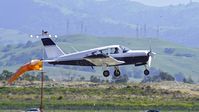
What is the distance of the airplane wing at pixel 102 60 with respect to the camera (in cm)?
6644

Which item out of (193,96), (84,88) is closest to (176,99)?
(193,96)

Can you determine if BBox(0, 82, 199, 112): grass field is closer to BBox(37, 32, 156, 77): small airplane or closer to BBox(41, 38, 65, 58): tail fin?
BBox(41, 38, 65, 58): tail fin

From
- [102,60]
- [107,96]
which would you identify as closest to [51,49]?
[102,60]

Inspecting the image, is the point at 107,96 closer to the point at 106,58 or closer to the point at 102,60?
the point at 102,60

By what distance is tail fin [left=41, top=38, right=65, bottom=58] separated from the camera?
71688mm

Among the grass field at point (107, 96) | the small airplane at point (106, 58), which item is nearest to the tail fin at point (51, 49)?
the small airplane at point (106, 58)

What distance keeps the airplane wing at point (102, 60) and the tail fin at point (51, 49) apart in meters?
4.85

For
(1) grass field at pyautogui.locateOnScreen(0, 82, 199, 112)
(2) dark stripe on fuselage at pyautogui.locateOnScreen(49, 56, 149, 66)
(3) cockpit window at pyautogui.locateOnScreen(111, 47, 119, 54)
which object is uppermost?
(3) cockpit window at pyautogui.locateOnScreen(111, 47, 119, 54)

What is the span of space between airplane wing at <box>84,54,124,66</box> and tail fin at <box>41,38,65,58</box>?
15.9 feet

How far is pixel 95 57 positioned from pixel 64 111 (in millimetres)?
22158

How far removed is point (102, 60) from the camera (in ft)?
220

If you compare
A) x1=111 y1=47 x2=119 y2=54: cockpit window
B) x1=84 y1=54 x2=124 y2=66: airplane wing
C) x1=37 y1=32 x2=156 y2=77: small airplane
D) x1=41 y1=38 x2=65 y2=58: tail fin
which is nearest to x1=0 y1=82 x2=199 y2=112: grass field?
x1=41 y1=38 x2=65 y2=58: tail fin

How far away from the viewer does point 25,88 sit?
432ft

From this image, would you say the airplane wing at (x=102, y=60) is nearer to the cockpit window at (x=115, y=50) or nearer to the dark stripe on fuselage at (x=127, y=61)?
the dark stripe on fuselage at (x=127, y=61)
